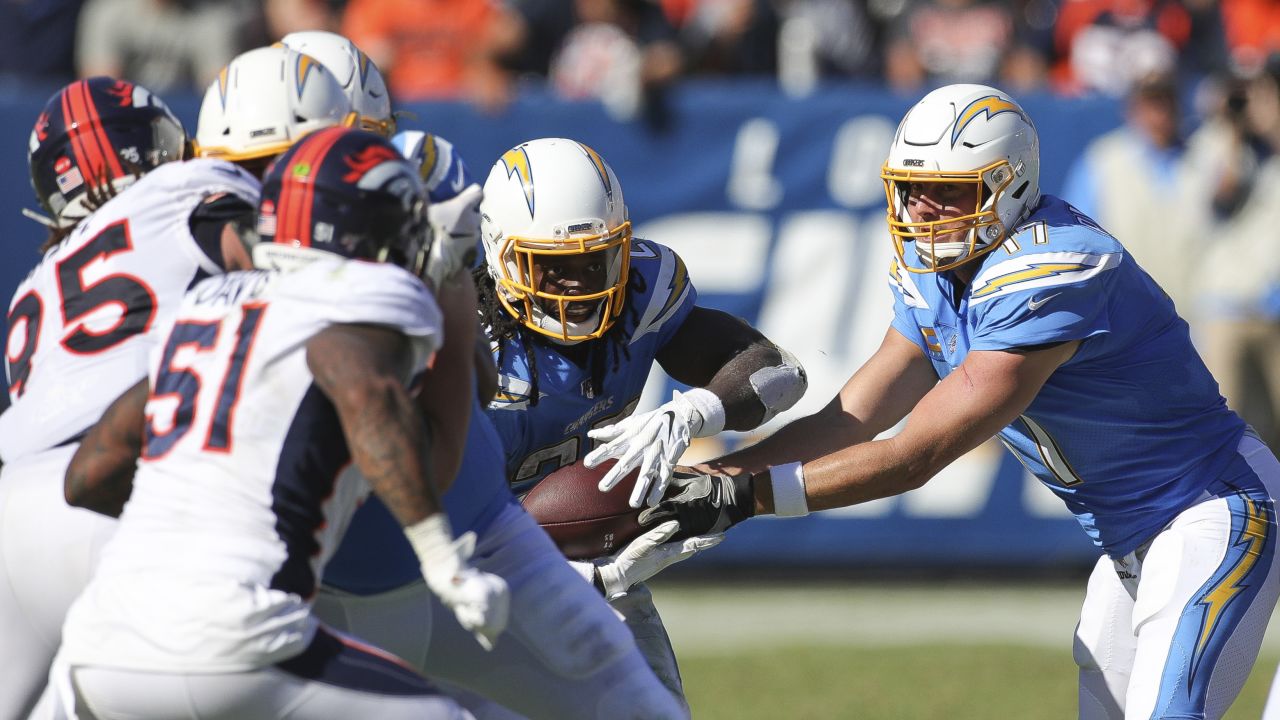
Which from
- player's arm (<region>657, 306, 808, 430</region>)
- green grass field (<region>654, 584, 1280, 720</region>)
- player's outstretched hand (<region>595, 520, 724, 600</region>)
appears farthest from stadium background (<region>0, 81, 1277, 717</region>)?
player's outstretched hand (<region>595, 520, 724, 600</region>)

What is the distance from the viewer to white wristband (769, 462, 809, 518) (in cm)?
355

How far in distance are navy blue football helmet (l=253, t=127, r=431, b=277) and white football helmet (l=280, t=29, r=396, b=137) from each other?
1.12 m

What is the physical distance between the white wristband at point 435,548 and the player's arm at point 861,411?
1292 millimetres

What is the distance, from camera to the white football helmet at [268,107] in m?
3.63

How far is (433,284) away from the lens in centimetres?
295

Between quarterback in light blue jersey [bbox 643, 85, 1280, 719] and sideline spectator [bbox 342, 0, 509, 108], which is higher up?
quarterback in light blue jersey [bbox 643, 85, 1280, 719]

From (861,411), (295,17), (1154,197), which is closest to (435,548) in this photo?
(861,411)

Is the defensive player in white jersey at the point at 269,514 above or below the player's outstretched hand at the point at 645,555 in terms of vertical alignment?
above

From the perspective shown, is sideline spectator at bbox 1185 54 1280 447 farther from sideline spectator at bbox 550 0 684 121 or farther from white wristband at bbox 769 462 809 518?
white wristband at bbox 769 462 809 518

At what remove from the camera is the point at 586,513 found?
356 centimetres

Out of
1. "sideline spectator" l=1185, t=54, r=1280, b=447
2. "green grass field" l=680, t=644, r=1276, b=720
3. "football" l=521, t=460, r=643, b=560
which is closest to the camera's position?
"football" l=521, t=460, r=643, b=560

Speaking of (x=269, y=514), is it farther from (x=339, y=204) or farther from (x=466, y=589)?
(x=339, y=204)

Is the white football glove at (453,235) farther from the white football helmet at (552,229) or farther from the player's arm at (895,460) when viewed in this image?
the player's arm at (895,460)

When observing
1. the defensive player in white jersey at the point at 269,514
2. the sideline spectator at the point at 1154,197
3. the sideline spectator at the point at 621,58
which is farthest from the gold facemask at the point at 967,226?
the sideline spectator at the point at 621,58
